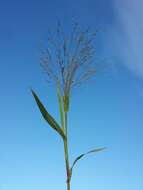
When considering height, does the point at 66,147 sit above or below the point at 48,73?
below

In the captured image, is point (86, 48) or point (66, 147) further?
point (86, 48)

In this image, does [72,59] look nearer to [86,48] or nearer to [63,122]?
[86,48]

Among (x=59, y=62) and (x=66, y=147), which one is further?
(x=59, y=62)

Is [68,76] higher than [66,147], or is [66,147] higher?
[68,76]

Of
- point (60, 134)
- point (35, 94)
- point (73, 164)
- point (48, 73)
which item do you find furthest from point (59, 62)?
point (73, 164)

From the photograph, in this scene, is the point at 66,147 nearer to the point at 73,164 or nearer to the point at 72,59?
the point at 73,164

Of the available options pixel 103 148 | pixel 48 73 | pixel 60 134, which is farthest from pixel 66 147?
pixel 48 73

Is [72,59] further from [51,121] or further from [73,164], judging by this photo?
[73,164]

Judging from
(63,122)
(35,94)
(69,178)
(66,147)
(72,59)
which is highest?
(72,59)

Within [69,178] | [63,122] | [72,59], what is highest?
[72,59]
